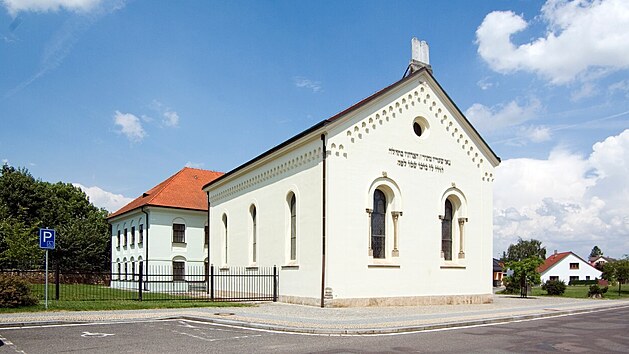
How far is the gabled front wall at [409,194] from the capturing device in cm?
2192

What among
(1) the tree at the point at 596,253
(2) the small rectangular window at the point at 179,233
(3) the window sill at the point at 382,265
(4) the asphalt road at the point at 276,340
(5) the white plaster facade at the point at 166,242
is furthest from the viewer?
(1) the tree at the point at 596,253

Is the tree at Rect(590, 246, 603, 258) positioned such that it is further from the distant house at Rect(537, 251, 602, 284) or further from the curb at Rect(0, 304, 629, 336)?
the curb at Rect(0, 304, 629, 336)

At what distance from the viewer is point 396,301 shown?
898 inches

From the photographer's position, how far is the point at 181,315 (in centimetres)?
1727

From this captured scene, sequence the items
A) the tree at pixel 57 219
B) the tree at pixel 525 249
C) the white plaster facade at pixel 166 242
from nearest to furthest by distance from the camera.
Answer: the white plaster facade at pixel 166 242 < the tree at pixel 57 219 < the tree at pixel 525 249

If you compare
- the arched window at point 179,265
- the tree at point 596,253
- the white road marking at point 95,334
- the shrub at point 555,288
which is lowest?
the tree at point 596,253

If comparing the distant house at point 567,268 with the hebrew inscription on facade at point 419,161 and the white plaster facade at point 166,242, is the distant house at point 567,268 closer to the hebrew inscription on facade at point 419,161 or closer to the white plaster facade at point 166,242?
the white plaster facade at point 166,242

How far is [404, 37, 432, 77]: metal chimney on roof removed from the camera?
26844 mm

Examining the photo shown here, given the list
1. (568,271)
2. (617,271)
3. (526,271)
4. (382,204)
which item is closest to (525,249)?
A: (568,271)

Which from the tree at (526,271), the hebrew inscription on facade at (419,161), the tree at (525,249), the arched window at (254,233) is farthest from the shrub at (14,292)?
the tree at (525,249)

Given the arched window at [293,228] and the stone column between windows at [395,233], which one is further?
the arched window at [293,228]

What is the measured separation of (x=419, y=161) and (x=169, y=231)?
22.6m

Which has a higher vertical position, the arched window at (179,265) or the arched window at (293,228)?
the arched window at (293,228)

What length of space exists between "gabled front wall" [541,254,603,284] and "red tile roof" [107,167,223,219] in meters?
69.6
